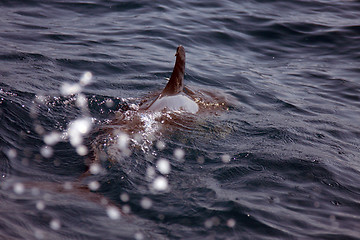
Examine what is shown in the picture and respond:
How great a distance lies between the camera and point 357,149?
514cm

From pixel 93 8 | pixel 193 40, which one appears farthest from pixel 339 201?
pixel 93 8

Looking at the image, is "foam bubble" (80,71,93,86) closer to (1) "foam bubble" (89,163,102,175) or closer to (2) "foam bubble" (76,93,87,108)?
(2) "foam bubble" (76,93,87,108)

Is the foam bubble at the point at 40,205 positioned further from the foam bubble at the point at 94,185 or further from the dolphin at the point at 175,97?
the dolphin at the point at 175,97

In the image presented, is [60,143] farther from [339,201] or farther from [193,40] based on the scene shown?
[193,40]

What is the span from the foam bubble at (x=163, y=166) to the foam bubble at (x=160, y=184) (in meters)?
0.15

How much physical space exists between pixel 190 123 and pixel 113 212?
209cm

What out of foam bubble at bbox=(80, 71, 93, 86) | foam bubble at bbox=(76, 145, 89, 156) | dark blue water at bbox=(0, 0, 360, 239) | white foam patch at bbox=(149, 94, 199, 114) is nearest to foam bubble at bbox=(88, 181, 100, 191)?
dark blue water at bbox=(0, 0, 360, 239)

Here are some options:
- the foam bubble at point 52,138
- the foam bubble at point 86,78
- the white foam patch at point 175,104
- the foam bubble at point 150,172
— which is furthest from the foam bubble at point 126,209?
the foam bubble at point 86,78

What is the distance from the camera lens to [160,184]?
3.77 meters

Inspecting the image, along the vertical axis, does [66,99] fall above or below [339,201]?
above

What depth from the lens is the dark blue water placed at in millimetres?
3318

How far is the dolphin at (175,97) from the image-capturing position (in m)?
5.35

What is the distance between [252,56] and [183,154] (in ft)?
16.3

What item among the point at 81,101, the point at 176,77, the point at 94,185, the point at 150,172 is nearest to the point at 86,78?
the point at 81,101
